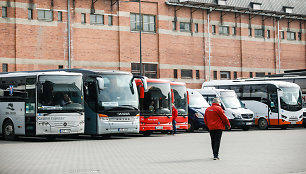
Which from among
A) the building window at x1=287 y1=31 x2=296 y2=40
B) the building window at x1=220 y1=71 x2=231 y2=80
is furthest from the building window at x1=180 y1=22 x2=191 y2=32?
the building window at x1=287 y1=31 x2=296 y2=40

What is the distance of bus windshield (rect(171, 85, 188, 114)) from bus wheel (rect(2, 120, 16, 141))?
932cm

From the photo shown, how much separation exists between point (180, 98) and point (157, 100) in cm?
320

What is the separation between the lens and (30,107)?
2109 centimetres

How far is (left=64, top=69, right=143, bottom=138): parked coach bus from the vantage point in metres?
22.1

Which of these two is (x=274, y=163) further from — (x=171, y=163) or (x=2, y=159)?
(x=2, y=159)

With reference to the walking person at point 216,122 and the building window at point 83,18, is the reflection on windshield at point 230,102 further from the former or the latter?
the walking person at point 216,122

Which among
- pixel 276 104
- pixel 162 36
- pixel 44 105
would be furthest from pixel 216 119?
pixel 162 36

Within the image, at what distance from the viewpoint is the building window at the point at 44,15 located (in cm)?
4216

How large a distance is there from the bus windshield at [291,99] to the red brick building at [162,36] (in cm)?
1753

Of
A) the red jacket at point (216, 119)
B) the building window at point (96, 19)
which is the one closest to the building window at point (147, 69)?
the building window at point (96, 19)

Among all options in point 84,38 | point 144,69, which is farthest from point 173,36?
point 84,38

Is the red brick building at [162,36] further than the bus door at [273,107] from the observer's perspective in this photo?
Yes

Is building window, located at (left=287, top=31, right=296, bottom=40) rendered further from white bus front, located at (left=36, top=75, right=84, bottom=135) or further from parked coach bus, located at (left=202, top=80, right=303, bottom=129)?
white bus front, located at (left=36, top=75, right=84, bottom=135)

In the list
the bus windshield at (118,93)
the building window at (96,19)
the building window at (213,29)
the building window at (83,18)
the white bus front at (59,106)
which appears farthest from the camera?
the building window at (213,29)
